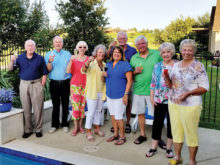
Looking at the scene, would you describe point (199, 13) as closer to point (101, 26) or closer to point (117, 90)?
point (101, 26)

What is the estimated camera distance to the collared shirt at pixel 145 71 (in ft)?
12.2

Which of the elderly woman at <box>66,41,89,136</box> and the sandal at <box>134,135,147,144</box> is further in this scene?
the elderly woman at <box>66,41,89,136</box>

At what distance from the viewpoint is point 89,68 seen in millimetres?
4039

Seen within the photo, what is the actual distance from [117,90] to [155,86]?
65 centimetres

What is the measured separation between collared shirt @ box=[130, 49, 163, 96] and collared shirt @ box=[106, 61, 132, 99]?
0.63ft

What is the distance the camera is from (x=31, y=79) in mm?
4113

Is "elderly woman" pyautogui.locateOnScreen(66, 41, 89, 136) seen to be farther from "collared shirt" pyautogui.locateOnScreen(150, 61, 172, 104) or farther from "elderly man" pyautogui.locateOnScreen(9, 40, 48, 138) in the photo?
"collared shirt" pyautogui.locateOnScreen(150, 61, 172, 104)

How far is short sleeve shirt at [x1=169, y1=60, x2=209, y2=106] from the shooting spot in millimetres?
2721

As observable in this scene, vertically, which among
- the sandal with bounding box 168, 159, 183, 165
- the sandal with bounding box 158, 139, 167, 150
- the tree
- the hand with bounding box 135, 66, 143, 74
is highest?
the tree

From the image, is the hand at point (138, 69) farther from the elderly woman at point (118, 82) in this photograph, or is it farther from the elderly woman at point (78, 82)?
the elderly woman at point (78, 82)

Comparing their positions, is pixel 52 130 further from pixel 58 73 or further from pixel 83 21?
pixel 83 21

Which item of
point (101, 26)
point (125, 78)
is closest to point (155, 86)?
point (125, 78)

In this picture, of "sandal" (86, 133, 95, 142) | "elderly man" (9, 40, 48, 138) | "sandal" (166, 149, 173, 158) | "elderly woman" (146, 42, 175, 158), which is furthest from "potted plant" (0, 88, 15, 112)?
"sandal" (166, 149, 173, 158)

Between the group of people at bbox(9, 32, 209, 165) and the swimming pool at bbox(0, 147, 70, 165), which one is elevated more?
the group of people at bbox(9, 32, 209, 165)
